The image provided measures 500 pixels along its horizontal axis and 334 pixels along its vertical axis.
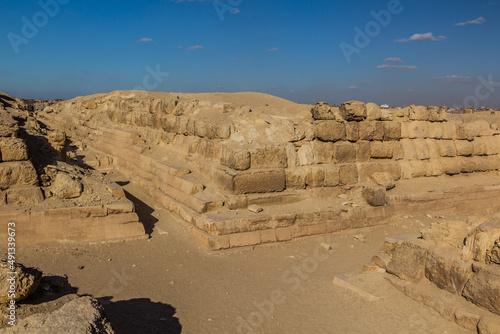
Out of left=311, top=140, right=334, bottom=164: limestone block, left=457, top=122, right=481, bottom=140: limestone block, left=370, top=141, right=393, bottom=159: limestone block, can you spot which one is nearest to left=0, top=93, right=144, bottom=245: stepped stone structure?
left=311, top=140, right=334, bottom=164: limestone block

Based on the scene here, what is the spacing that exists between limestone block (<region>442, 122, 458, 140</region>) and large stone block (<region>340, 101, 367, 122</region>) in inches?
120

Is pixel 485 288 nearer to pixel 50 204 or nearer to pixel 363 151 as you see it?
pixel 363 151

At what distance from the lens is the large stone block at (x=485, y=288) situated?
3.81 metres

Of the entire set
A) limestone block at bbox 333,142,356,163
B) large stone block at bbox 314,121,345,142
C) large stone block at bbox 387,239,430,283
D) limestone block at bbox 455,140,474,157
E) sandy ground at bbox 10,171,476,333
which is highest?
large stone block at bbox 314,121,345,142

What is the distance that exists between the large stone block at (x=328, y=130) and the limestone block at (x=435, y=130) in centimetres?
324

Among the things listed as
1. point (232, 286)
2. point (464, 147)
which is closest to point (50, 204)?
point (232, 286)

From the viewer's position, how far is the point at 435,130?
1066 cm

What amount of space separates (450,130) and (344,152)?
3.96 metres

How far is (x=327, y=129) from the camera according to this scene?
28.8 ft

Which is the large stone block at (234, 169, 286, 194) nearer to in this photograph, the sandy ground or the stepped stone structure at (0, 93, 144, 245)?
the sandy ground

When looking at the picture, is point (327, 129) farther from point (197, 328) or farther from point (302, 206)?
point (197, 328)

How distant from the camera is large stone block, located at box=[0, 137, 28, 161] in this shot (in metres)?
6.39

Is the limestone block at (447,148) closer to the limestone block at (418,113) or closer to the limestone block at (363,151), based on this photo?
the limestone block at (418,113)

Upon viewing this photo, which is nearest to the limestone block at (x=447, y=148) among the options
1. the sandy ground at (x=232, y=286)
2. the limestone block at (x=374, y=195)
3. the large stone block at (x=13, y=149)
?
the limestone block at (x=374, y=195)
